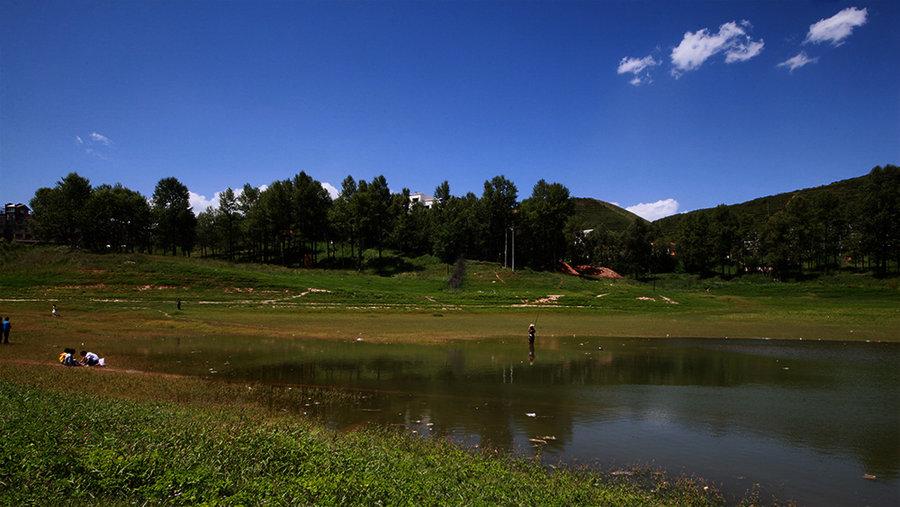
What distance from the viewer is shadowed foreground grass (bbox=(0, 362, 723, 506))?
7637mm

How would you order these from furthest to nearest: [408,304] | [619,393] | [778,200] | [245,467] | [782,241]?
[778,200] < [782,241] < [408,304] < [619,393] < [245,467]

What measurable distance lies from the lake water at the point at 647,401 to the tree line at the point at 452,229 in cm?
6826

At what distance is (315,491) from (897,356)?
36.3 meters

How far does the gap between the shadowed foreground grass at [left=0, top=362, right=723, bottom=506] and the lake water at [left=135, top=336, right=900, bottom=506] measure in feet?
7.34

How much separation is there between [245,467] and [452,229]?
95.8 meters

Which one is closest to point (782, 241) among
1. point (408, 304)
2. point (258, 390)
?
point (408, 304)

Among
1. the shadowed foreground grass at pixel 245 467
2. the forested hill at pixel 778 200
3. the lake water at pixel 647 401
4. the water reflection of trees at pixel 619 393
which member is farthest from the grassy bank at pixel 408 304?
the forested hill at pixel 778 200

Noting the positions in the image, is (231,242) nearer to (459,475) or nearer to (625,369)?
(625,369)

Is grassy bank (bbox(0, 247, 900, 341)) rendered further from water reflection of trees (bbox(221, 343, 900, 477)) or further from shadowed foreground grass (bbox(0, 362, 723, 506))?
shadowed foreground grass (bbox(0, 362, 723, 506))

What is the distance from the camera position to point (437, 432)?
13898 mm

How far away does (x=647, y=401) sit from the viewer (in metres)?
18.3

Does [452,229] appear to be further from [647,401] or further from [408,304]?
[647,401]

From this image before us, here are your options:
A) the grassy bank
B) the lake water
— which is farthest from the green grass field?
the lake water

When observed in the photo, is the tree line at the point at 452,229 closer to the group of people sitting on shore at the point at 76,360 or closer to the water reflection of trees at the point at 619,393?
the water reflection of trees at the point at 619,393
